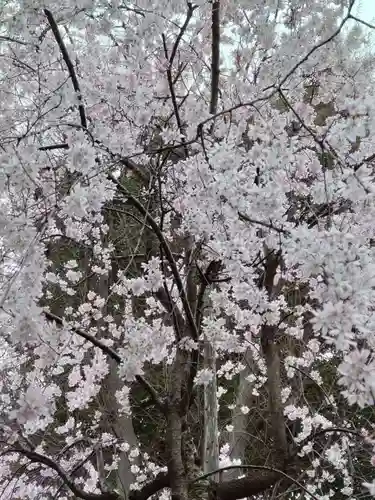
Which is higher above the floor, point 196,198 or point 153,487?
point 196,198

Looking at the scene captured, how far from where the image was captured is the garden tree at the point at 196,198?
2201mm

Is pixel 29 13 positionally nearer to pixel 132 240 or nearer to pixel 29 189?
pixel 29 189

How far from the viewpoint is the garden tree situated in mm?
2201

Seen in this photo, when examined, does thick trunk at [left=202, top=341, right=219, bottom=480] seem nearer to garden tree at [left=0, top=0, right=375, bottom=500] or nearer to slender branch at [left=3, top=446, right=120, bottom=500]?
garden tree at [left=0, top=0, right=375, bottom=500]

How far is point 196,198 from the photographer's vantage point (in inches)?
117

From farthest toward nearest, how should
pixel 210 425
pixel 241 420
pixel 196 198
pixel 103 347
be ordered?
pixel 241 420, pixel 210 425, pixel 103 347, pixel 196 198

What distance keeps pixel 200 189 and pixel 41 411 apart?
1.39 metres

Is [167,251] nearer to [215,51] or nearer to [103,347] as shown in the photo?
[103,347]

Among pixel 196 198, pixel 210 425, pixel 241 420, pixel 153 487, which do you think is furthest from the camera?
pixel 241 420

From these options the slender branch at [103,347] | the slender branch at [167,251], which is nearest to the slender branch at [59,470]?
the slender branch at [103,347]

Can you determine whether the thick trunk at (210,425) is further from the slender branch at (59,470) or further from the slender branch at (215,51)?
the slender branch at (215,51)

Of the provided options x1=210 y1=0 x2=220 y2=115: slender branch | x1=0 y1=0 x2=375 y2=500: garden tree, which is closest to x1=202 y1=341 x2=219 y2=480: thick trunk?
x1=0 y1=0 x2=375 y2=500: garden tree

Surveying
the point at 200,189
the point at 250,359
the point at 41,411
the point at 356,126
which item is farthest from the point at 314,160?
the point at 250,359

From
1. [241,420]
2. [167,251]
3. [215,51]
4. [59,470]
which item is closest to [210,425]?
[59,470]
